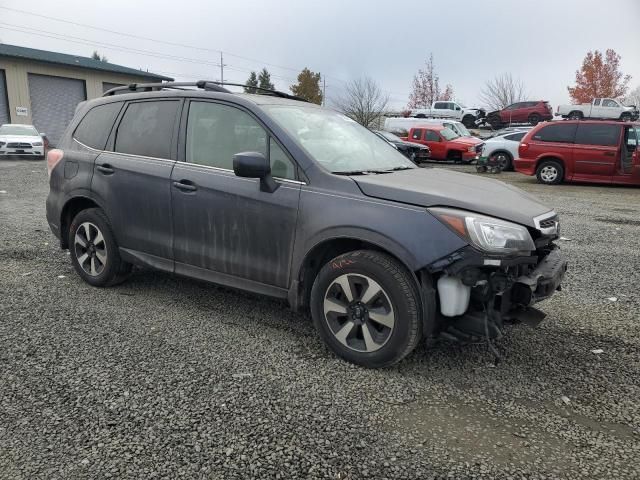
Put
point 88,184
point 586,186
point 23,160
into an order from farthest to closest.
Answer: point 23,160 < point 586,186 < point 88,184

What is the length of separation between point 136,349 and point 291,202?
4.79ft

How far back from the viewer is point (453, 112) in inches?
1558

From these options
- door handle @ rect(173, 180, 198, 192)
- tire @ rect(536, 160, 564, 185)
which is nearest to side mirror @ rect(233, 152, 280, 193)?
door handle @ rect(173, 180, 198, 192)

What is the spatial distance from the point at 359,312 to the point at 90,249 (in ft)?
9.21

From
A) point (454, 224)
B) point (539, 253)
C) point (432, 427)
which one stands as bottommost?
point (432, 427)

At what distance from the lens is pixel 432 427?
8.91 feet

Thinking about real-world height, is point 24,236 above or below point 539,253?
below

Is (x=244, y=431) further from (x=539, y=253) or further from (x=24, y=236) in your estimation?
(x=24, y=236)

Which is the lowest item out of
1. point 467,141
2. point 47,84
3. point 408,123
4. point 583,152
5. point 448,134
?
point 583,152

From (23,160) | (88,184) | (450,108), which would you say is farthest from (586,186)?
(450,108)

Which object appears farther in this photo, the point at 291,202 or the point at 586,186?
the point at 586,186

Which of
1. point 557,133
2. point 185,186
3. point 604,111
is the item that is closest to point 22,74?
point 557,133

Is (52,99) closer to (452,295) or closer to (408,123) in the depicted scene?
(408,123)

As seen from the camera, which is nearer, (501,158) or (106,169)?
(106,169)
